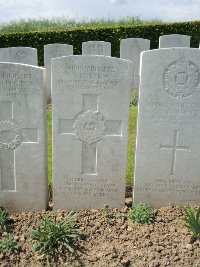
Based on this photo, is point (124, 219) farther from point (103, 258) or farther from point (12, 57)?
point (12, 57)

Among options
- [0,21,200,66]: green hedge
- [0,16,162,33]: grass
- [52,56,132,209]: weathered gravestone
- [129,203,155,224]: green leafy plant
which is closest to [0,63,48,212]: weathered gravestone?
[52,56,132,209]: weathered gravestone

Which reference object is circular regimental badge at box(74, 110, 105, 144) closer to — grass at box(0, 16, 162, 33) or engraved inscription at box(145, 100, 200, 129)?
engraved inscription at box(145, 100, 200, 129)

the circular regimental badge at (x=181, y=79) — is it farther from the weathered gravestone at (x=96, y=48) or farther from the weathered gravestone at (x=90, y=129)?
the weathered gravestone at (x=96, y=48)

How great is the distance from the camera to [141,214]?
12.8 feet

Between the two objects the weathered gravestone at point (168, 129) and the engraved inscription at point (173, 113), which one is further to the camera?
the engraved inscription at point (173, 113)

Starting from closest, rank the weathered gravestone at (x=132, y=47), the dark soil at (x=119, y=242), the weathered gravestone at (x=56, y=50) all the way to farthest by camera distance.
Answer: the dark soil at (x=119, y=242), the weathered gravestone at (x=56, y=50), the weathered gravestone at (x=132, y=47)

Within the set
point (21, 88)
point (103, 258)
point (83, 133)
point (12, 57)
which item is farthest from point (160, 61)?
point (12, 57)

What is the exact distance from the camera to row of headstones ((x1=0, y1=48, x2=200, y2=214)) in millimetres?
3643

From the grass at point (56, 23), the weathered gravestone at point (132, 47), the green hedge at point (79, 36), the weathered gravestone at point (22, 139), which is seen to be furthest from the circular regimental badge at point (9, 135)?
the grass at point (56, 23)

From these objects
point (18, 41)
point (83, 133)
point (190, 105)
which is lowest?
point (83, 133)

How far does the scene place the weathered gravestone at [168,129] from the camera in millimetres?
3674

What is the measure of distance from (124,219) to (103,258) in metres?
0.69

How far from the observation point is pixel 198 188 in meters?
4.12

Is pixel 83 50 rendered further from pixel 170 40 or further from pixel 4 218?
pixel 4 218
